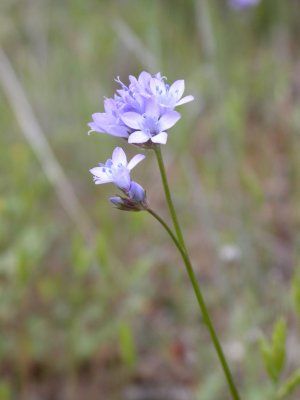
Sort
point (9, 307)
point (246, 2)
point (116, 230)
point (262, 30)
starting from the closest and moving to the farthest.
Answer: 1. point (9, 307)
2. point (116, 230)
3. point (246, 2)
4. point (262, 30)

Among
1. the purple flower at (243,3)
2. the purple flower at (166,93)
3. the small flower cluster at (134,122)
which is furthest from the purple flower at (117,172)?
the purple flower at (243,3)

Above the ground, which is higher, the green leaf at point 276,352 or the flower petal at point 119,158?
the flower petal at point 119,158

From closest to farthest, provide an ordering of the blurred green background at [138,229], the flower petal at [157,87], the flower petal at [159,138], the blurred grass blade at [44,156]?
the flower petal at [159,138], the flower petal at [157,87], the blurred green background at [138,229], the blurred grass blade at [44,156]

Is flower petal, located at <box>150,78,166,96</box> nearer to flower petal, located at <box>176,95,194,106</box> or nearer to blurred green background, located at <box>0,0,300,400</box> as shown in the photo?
flower petal, located at <box>176,95,194,106</box>

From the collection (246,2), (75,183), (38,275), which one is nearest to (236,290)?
(38,275)

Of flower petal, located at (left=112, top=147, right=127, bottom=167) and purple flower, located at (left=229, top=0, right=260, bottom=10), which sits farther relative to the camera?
purple flower, located at (left=229, top=0, right=260, bottom=10)

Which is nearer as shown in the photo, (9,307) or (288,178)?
(9,307)

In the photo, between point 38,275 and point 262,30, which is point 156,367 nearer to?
point 38,275

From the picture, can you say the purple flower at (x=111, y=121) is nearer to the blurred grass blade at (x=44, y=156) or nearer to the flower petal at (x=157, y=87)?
the flower petal at (x=157, y=87)

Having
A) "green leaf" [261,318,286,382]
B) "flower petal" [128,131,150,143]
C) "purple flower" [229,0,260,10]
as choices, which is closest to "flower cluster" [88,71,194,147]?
"flower petal" [128,131,150,143]
